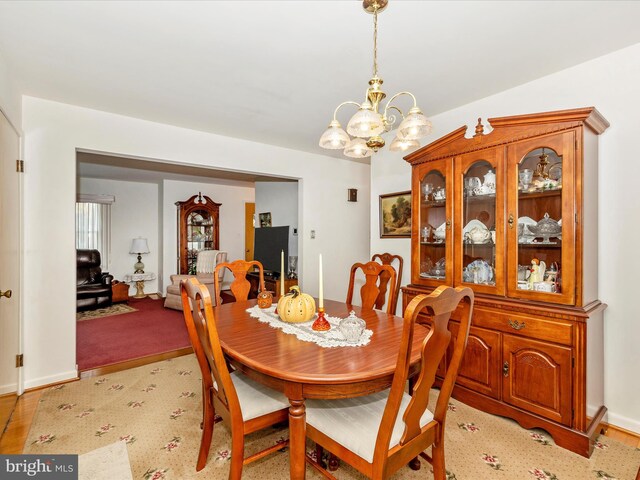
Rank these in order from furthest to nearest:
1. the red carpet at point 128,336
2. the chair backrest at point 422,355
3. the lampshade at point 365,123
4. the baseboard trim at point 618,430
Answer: the red carpet at point 128,336, the baseboard trim at point 618,430, the lampshade at point 365,123, the chair backrest at point 422,355

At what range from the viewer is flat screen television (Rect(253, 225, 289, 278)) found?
5.11 m

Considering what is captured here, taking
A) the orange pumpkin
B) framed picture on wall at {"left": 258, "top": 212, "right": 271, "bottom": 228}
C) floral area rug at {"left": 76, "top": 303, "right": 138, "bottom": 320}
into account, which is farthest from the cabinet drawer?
floral area rug at {"left": 76, "top": 303, "right": 138, "bottom": 320}

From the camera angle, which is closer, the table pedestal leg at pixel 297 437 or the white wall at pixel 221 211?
the table pedestal leg at pixel 297 437

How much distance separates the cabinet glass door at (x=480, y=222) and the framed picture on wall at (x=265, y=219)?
4.08 m

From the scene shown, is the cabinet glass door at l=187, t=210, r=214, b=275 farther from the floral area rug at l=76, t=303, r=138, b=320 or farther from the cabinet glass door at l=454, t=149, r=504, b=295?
the cabinet glass door at l=454, t=149, r=504, b=295

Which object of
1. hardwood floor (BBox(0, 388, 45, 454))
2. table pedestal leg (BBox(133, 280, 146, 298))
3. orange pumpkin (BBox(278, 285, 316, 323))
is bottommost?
hardwood floor (BBox(0, 388, 45, 454))

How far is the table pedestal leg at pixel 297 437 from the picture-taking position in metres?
1.33

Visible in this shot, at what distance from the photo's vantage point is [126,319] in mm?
4938

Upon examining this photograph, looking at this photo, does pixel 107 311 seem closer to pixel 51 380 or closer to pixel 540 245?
pixel 51 380

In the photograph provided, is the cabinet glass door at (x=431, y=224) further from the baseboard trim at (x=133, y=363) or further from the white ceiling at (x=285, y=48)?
the baseboard trim at (x=133, y=363)

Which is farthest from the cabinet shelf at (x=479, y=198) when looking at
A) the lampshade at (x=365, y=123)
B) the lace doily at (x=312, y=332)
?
the lace doily at (x=312, y=332)

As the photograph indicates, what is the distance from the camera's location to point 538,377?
1.99 metres

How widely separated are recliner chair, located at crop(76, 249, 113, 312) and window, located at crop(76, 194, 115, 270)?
691mm

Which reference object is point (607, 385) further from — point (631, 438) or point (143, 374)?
point (143, 374)
